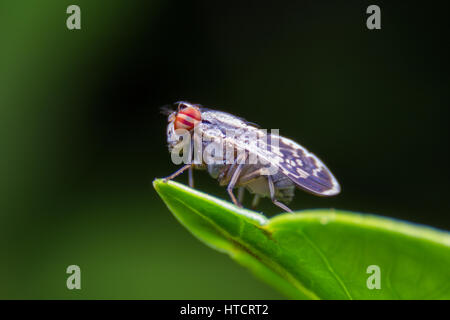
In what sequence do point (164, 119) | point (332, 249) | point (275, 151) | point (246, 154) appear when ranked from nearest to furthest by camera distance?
point (332, 249), point (275, 151), point (246, 154), point (164, 119)

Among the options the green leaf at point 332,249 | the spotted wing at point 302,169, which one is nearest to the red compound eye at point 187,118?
the spotted wing at point 302,169

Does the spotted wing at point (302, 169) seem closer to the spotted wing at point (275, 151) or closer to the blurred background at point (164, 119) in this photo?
the spotted wing at point (275, 151)

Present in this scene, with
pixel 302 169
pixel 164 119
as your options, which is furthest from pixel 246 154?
pixel 164 119

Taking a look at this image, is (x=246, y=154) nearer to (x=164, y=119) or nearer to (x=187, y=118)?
(x=187, y=118)

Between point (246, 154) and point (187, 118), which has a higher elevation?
point (187, 118)

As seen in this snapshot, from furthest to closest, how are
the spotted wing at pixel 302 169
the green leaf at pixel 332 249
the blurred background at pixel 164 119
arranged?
the blurred background at pixel 164 119 → the spotted wing at pixel 302 169 → the green leaf at pixel 332 249
